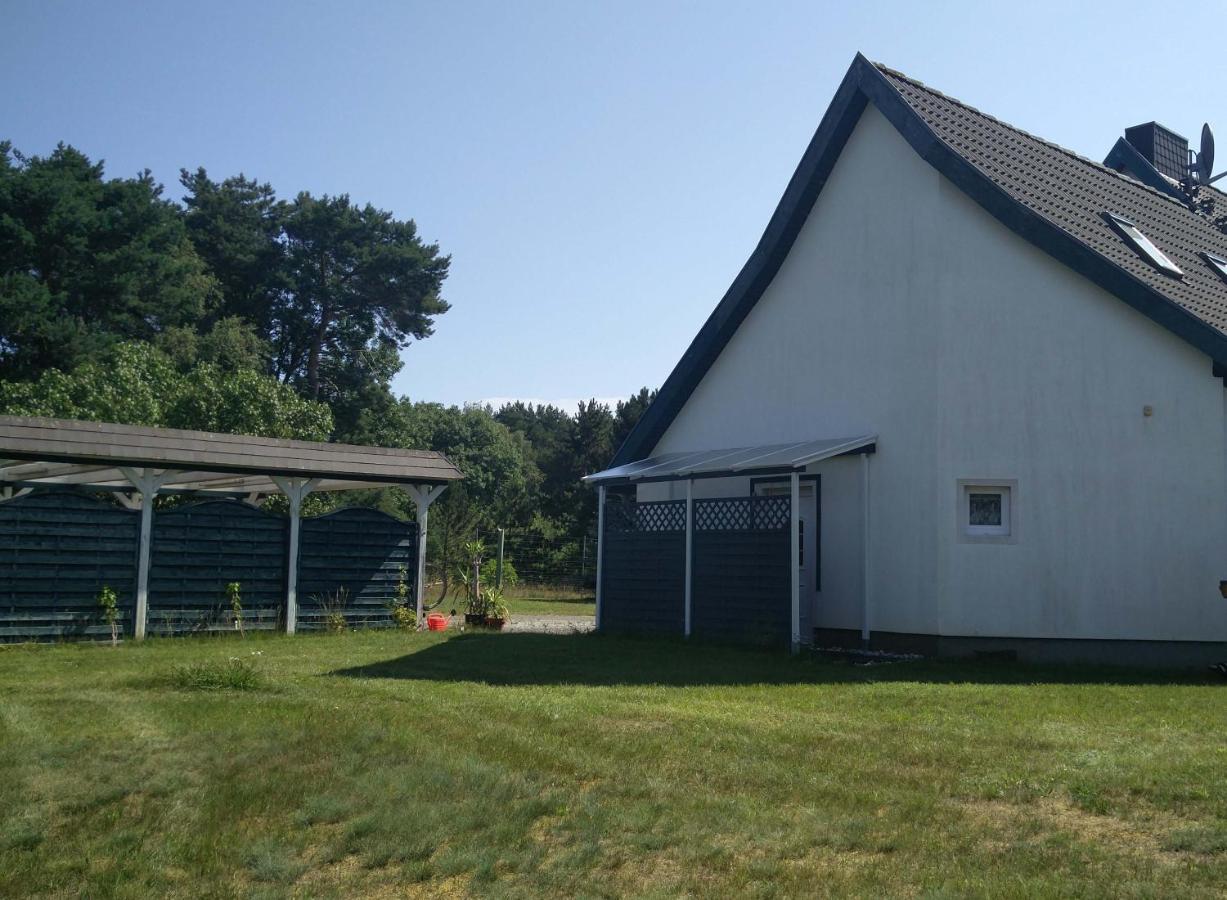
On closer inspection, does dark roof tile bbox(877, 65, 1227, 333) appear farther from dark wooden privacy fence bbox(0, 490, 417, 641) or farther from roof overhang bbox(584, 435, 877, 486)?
dark wooden privacy fence bbox(0, 490, 417, 641)

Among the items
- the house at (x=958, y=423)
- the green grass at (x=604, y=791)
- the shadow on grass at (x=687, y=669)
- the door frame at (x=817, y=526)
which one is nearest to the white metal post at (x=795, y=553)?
the house at (x=958, y=423)

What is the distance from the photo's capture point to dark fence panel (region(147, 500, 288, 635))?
15656 millimetres

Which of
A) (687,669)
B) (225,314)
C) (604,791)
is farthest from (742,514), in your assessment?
(225,314)

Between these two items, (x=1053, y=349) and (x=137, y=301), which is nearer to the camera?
(x=1053, y=349)

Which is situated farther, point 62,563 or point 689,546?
point 689,546

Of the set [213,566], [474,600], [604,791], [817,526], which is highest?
[817,526]

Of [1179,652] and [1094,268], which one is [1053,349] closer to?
[1094,268]

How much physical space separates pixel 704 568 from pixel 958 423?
400 centimetres

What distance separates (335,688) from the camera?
10305 millimetres

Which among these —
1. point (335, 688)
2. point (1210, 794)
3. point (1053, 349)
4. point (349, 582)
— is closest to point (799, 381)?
point (1053, 349)

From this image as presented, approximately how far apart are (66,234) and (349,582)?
94.0 ft

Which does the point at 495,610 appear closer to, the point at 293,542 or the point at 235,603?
the point at 293,542

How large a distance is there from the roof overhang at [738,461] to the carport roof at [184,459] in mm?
2900

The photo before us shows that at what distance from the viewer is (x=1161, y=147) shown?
930 inches
